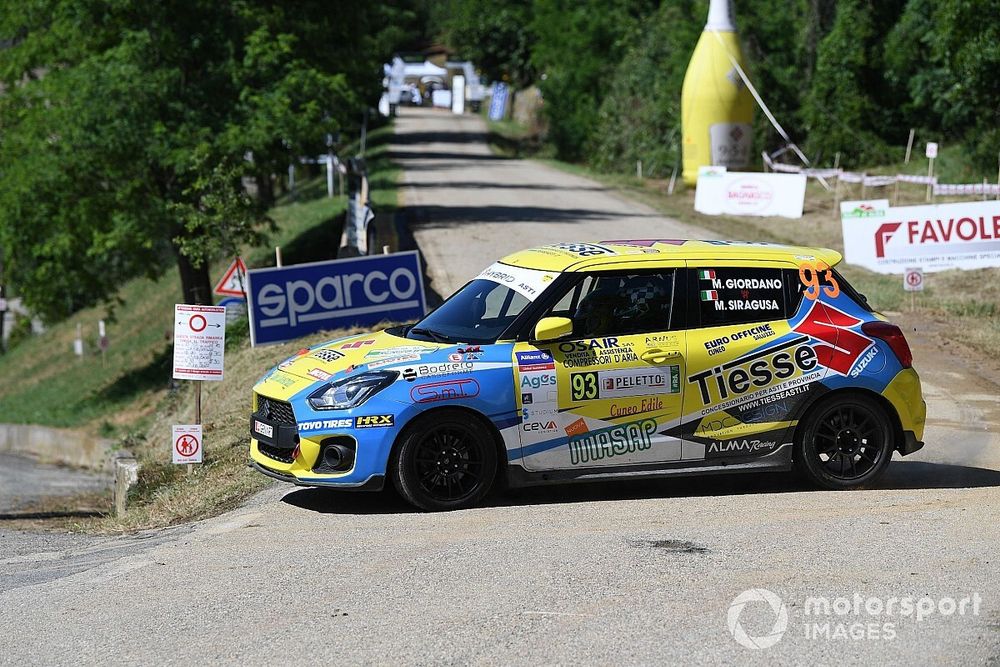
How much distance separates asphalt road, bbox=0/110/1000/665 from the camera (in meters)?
6.37

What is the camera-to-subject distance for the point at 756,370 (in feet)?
31.2

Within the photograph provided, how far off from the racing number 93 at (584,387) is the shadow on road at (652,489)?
0.85m

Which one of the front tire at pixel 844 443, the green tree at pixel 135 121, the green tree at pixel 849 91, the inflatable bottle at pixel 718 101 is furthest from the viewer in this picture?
the green tree at pixel 849 91

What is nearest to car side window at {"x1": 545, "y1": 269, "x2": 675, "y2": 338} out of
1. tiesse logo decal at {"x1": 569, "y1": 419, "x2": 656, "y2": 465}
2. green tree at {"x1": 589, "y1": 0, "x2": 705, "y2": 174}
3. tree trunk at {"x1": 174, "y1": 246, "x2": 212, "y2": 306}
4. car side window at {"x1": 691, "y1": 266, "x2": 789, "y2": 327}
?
car side window at {"x1": 691, "y1": 266, "x2": 789, "y2": 327}

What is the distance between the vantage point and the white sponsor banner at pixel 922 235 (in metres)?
20.7

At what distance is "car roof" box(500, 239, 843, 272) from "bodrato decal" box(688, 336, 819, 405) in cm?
68

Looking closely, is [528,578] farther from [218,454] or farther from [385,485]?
[218,454]

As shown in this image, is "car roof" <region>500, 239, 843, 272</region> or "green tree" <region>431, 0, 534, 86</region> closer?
"car roof" <region>500, 239, 843, 272</region>

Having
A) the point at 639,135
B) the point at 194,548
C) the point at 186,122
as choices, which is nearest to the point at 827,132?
the point at 639,135

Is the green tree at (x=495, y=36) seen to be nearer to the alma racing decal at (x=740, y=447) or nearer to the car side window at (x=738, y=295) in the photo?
the car side window at (x=738, y=295)

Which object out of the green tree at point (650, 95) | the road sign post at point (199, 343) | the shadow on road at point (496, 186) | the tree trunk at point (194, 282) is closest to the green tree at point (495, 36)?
the green tree at point (650, 95)

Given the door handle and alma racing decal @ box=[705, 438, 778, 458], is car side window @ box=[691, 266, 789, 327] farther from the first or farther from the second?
alma racing decal @ box=[705, 438, 778, 458]

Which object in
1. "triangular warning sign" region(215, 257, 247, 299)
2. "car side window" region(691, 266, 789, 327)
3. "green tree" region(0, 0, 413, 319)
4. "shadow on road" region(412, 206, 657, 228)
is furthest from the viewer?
"shadow on road" region(412, 206, 657, 228)

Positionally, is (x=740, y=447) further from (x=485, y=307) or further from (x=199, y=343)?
(x=199, y=343)
